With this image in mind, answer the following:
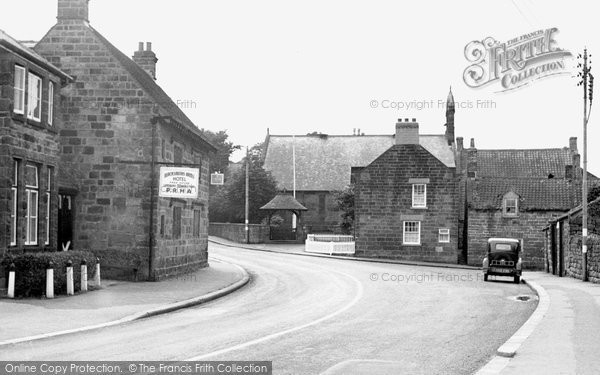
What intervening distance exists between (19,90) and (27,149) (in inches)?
61.4

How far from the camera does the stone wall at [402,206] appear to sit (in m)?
45.0

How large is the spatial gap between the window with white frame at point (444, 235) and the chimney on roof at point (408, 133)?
583 cm

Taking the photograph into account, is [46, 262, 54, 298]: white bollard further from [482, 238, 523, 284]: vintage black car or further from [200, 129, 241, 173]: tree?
[200, 129, 241, 173]: tree

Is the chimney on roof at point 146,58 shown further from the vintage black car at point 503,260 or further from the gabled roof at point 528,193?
the gabled roof at point 528,193

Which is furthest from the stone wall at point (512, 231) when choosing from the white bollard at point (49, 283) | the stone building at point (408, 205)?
the white bollard at point (49, 283)

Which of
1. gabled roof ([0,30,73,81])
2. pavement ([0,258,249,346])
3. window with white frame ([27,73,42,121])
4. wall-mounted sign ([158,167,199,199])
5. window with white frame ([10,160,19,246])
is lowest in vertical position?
pavement ([0,258,249,346])

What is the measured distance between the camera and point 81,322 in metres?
13.8

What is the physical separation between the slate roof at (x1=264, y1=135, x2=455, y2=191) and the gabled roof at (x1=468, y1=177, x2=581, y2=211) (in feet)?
79.5

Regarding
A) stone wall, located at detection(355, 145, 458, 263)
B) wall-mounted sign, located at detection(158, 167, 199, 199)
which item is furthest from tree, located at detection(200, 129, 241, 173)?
wall-mounted sign, located at detection(158, 167, 199, 199)

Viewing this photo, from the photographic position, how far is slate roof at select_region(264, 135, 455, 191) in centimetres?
7262

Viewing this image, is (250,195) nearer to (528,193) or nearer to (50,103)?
(528,193)

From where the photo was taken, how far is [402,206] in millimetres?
45406

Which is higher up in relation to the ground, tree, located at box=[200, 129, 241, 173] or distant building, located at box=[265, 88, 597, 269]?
tree, located at box=[200, 129, 241, 173]

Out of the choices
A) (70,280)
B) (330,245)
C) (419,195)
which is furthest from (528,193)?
(70,280)
